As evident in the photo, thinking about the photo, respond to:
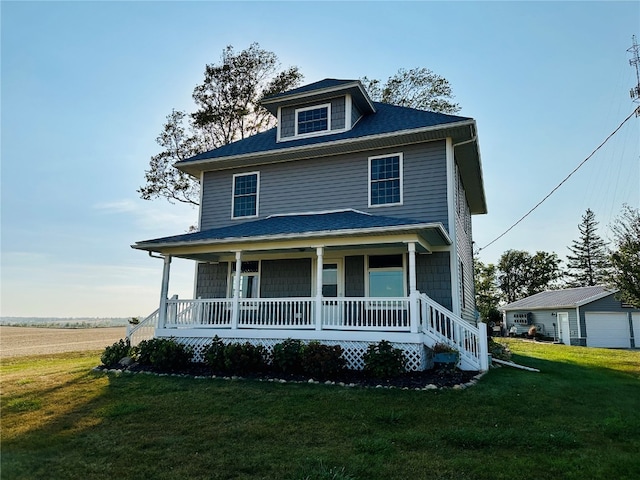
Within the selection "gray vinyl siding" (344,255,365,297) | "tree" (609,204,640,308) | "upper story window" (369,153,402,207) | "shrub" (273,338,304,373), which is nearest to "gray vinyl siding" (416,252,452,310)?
"gray vinyl siding" (344,255,365,297)

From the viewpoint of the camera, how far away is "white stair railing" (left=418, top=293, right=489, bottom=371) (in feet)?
31.4

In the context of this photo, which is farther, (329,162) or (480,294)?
(480,294)

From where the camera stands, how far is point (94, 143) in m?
11.2

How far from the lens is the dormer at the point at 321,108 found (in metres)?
13.1

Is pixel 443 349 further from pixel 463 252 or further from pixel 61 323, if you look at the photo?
pixel 61 323

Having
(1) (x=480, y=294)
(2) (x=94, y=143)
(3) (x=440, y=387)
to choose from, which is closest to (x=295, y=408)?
(3) (x=440, y=387)

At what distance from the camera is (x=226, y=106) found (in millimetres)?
21359

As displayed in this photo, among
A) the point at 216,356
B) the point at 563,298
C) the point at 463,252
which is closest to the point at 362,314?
the point at 216,356

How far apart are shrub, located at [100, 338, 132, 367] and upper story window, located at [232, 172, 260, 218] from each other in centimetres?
512

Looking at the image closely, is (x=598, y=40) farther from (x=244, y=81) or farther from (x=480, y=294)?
(x=480, y=294)

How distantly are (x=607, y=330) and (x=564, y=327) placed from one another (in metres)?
2.39

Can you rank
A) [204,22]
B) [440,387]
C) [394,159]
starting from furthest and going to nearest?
[394,159] → [204,22] → [440,387]

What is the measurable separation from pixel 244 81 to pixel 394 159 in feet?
41.3

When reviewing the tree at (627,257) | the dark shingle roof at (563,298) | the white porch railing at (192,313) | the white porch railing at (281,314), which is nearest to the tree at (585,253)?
the dark shingle roof at (563,298)
